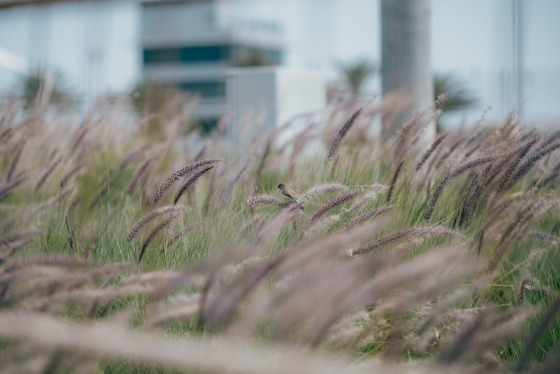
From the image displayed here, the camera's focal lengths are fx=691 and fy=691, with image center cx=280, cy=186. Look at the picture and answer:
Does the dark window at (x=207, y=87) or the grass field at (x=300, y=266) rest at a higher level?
the dark window at (x=207, y=87)

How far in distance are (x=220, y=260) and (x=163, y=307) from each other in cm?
40

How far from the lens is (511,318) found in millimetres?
1552

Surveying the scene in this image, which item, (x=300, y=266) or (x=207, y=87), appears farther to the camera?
(x=207, y=87)

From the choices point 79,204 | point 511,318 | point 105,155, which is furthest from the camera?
point 105,155

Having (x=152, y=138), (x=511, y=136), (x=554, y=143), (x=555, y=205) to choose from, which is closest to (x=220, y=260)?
(x=555, y=205)

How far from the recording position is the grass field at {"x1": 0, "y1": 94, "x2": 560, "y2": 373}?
1.32 meters

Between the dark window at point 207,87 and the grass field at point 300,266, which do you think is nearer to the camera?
the grass field at point 300,266

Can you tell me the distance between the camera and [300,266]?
1489mm

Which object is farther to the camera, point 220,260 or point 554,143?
point 554,143

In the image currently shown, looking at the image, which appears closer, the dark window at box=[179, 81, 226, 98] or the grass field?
the grass field

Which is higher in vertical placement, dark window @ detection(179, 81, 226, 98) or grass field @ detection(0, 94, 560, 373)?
dark window @ detection(179, 81, 226, 98)

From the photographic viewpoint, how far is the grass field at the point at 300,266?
1.32 m

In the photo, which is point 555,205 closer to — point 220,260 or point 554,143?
point 554,143

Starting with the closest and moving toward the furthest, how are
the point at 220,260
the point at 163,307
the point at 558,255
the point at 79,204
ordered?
the point at 220,260 < the point at 163,307 < the point at 558,255 < the point at 79,204
